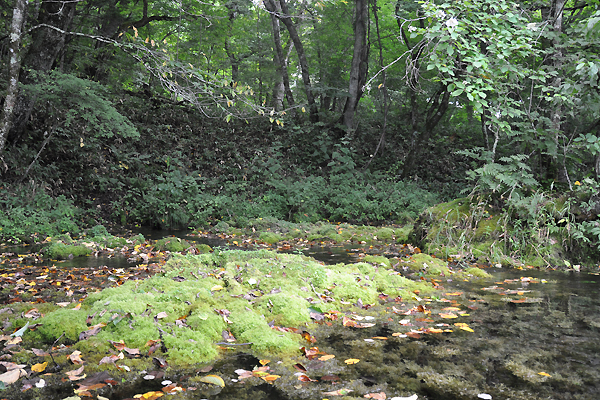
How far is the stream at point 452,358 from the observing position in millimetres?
2355

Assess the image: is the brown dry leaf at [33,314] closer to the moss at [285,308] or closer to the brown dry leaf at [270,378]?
the moss at [285,308]

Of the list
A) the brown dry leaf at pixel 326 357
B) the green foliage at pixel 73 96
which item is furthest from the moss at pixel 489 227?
the green foliage at pixel 73 96

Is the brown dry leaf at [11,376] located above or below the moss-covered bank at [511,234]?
below

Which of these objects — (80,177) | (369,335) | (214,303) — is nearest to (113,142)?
(80,177)

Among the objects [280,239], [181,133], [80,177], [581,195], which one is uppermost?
[181,133]

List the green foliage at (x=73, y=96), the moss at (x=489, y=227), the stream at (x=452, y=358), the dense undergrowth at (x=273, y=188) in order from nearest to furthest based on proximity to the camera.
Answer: the stream at (x=452, y=358) → the dense undergrowth at (x=273, y=188) → the moss at (x=489, y=227) → the green foliage at (x=73, y=96)

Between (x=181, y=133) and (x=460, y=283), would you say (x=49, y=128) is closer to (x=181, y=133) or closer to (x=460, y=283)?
(x=181, y=133)

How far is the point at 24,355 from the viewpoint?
8.75 ft

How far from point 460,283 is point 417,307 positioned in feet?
4.95

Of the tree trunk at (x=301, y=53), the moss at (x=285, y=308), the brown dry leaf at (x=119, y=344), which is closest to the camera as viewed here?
the brown dry leaf at (x=119, y=344)

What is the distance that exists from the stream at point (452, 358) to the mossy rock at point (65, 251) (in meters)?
5.27

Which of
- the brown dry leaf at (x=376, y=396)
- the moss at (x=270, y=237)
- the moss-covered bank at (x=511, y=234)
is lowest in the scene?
the moss at (x=270, y=237)

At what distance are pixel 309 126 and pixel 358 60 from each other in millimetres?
3241

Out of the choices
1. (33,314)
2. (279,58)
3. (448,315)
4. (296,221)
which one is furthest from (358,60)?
(33,314)
